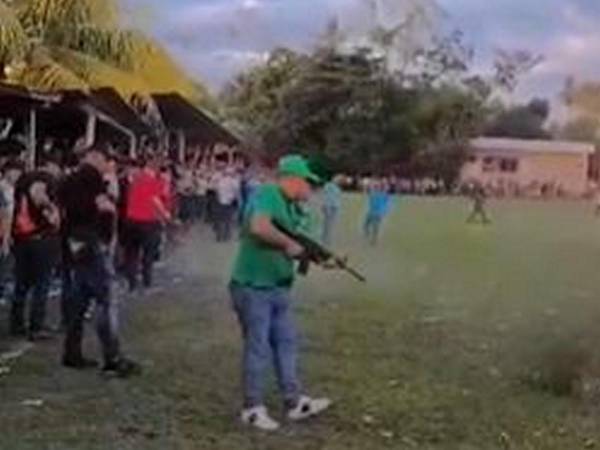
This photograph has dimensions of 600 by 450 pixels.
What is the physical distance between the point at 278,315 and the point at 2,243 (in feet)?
20.4

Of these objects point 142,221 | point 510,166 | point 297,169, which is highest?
point 297,169

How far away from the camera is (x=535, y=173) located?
38156 millimetres

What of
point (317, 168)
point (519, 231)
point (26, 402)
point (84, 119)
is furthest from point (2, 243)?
point (519, 231)

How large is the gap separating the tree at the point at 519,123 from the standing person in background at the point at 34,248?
4.91m

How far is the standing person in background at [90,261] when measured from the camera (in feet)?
40.8

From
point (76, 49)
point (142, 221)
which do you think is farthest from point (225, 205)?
point (142, 221)

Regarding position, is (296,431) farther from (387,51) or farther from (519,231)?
(519,231)

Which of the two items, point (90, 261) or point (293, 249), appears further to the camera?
point (90, 261)

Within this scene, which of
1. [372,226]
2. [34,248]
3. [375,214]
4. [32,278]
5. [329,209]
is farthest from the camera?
[372,226]

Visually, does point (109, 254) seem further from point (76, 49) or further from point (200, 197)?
point (200, 197)

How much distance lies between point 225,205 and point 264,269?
24240mm

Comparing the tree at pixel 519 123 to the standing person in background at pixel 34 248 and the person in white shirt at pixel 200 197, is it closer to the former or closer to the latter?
the standing person in background at pixel 34 248

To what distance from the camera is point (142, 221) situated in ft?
65.6

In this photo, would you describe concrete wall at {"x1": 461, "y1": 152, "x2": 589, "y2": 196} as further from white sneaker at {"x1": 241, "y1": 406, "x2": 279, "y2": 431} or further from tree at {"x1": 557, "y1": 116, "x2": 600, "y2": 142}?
white sneaker at {"x1": 241, "y1": 406, "x2": 279, "y2": 431}
